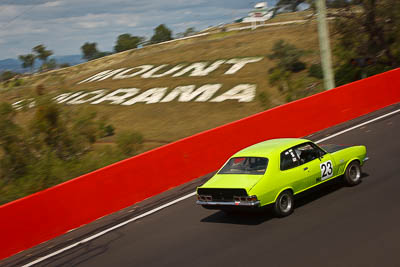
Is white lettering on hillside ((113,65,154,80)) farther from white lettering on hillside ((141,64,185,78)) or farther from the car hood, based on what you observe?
the car hood

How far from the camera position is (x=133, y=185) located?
1336cm

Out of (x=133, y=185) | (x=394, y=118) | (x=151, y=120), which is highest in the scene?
(x=133, y=185)

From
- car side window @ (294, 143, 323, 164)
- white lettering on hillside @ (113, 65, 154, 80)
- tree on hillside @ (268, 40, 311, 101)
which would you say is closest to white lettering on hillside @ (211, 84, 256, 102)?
tree on hillside @ (268, 40, 311, 101)

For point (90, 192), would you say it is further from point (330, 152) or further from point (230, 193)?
point (330, 152)

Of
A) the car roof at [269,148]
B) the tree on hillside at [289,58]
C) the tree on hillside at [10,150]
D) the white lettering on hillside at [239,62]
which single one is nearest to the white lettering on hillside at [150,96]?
the white lettering on hillside at [239,62]

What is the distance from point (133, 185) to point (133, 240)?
305cm

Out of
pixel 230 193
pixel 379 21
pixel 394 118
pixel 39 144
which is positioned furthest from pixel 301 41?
pixel 230 193

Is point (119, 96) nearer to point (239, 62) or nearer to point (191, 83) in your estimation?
point (191, 83)

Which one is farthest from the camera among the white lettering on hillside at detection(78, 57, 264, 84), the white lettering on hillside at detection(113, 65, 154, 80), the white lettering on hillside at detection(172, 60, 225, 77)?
the white lettering on hillside at detection(113, 65, 154, 80)

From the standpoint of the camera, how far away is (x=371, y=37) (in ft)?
104

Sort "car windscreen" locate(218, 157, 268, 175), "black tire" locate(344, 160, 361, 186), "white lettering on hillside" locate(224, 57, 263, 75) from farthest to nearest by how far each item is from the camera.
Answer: "white lettering on hillside" locate(224, 57, 263, 75) → "black tire" locate(344, 160, 361, 186) → "car windscreen" locate(218, 157, 268, 175)

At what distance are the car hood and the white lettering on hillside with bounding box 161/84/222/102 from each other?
31287 mm

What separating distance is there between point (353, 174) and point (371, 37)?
2281cm

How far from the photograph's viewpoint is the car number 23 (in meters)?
10.6
